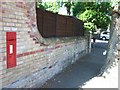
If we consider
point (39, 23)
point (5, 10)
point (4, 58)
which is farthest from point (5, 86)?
point (39, 23)

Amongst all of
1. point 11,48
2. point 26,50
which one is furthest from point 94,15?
point 11,48

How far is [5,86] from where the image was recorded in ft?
15.0

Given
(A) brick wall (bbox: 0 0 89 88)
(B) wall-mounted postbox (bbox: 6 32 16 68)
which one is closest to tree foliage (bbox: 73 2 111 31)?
(A) brick wall (bbox: 0 0 89 88)

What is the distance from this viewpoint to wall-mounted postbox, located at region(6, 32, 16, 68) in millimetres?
4564

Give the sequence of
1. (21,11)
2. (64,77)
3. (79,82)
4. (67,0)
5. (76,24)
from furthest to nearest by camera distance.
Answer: (67,0) < (76,24) < (64,77) < (79,82) < (21,11)

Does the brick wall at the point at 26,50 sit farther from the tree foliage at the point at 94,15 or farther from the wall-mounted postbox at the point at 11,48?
the tree foliage at the point at 94,15

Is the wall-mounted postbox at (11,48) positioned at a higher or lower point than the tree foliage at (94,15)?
lower

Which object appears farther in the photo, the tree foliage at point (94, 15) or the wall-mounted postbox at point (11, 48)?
the tree foliage at point (94, 15)

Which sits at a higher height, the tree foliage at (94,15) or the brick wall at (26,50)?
the tree foliage at (94,15)

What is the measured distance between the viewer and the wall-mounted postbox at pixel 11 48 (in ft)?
15.0

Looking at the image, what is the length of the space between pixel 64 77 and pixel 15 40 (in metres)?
3.28

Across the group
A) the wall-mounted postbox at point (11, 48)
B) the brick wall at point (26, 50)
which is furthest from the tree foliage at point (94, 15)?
the wall-mounted postbox at point (11, 48)

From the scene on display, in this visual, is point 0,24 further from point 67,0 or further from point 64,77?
point 67,0

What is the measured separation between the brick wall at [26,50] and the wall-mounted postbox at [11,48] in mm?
102
